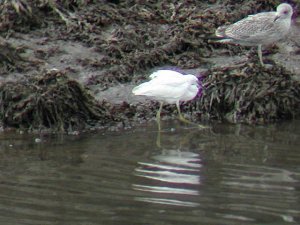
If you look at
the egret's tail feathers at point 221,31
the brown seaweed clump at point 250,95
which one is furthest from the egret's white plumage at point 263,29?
the brown seaweed clump at point 250,95

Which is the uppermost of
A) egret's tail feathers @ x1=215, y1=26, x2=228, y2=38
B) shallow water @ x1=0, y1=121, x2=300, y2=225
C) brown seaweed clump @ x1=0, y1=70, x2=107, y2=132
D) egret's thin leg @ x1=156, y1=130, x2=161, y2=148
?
egret's tail feathers @ x1=215, y1=26, x2=228, y2=38

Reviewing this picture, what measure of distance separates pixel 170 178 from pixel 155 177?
0.14m

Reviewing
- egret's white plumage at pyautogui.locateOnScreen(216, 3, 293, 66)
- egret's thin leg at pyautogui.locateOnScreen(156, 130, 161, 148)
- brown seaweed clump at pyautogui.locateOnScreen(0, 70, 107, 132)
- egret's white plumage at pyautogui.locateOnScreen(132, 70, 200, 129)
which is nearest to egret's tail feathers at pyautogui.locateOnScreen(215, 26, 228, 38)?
egret's white plumage at pyautogui.locateOnScreen(216, 3, 293, 66)

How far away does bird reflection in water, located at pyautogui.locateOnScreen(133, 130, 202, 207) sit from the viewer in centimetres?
767

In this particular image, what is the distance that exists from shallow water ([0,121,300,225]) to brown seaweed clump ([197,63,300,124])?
0.53 meters

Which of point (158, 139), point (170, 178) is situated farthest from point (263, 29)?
point (170, 178)

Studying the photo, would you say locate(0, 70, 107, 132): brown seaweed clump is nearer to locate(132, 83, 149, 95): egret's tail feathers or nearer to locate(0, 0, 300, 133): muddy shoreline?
locate(0, 0, 300, 133): muddy shoreline

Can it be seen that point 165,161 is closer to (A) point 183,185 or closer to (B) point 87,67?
(A) point 183,185

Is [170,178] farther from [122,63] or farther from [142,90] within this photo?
[122,63]

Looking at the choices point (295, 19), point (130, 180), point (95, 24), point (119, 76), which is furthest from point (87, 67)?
point (130, 180)

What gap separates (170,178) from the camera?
27.7 feet

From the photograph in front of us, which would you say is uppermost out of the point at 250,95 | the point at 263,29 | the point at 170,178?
the point at 263,29

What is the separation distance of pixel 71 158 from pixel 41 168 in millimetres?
599

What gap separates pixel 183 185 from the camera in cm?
816
